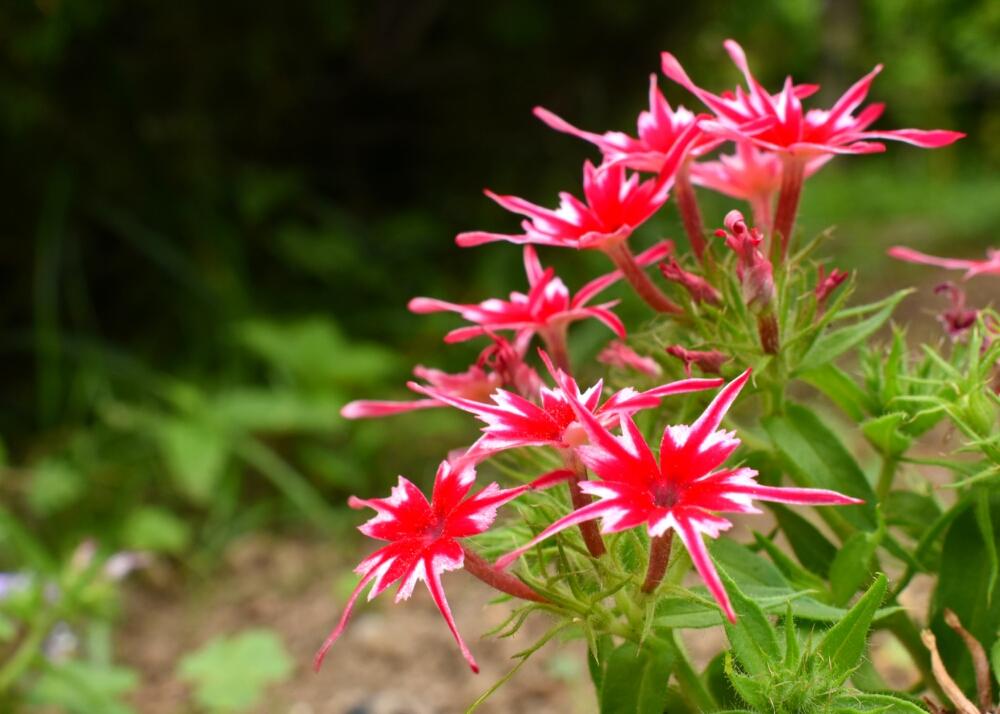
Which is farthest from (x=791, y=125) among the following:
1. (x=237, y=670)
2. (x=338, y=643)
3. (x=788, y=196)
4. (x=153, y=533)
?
(x=153, y=533)

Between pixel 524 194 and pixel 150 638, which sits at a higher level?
pixel 524 194

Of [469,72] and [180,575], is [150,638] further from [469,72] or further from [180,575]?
[469,72]

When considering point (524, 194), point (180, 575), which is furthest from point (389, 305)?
point (180, 575)

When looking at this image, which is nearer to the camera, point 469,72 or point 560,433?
point 560,433

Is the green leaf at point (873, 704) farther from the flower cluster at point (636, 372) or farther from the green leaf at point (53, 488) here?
the green leaf at point (53, 488)

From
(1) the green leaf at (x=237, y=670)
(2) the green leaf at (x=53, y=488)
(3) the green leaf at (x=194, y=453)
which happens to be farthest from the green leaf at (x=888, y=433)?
(2) the green leaf at (x=53, y=488)

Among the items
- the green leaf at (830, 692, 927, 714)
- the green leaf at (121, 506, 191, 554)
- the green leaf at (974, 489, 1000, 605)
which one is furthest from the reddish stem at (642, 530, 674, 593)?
the green leaf at (121, 506, 191, 554)

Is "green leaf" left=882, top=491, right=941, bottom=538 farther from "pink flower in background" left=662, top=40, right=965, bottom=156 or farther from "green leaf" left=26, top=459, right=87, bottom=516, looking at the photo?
"green leaf" left=26, top=459, right=87, bottom=516
